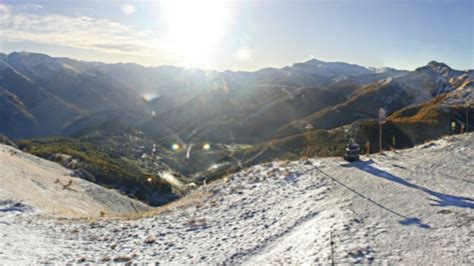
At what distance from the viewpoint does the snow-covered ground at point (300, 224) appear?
1301 centimetres

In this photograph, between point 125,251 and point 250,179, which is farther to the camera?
point 250,179

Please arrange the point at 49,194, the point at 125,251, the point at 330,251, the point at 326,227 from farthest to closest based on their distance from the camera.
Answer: the point at 49,194
the point at 125,251
the point at 326,227
the point at 330,251

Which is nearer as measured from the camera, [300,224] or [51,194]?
[300,224]

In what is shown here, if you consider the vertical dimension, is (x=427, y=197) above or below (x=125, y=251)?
above

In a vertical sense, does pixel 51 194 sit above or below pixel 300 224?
below

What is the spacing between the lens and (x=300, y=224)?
16359 millimetres

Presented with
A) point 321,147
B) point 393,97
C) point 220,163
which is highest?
point 393,97

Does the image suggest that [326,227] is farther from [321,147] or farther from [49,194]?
[321,147]

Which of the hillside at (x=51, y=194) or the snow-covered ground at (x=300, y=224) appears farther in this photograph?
the hillside at (x=51, y=194)

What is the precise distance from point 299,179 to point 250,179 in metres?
3.81

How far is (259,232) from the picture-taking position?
16578mm

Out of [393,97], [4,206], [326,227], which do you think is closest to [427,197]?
[326,227]

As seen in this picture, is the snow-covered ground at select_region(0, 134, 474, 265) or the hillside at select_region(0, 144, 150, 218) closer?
the snow-covered ground at select_region(0, 134, 474, 265)

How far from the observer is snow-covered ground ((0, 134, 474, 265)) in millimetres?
13008
